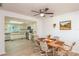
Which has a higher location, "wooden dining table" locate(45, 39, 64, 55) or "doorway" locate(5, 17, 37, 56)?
"doorway" locate(5, 17, 37, 56)

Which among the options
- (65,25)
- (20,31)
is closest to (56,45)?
(65,25)

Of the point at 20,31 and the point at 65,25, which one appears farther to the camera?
the point at 65,25

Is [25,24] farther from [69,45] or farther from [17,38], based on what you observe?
[69,45]

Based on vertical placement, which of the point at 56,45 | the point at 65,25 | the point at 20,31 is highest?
the point at 65,25

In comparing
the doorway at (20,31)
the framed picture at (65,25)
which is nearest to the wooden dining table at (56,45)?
the framed picture at (65,25)

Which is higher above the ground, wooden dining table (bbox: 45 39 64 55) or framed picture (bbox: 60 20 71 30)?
framed picture (bbox: 60 20 71 30)

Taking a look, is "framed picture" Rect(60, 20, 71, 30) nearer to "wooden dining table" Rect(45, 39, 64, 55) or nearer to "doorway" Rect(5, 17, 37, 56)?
"wooden dining table" Rect(45, 39, 64, 55)

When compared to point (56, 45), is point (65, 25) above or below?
above

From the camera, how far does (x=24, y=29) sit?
2.51 m

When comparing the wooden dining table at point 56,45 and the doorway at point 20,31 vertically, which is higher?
the doorway at point 20,31

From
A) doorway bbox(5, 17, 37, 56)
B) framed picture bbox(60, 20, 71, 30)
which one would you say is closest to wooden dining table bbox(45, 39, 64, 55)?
framed picture bbox(60, 20, 71, 30)

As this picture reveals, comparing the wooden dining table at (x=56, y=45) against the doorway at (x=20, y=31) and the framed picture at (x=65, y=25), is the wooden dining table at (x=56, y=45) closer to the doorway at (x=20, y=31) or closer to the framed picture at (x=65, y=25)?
the framed picture at (x=65, y=25)

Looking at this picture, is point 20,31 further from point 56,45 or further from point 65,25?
point 65,25

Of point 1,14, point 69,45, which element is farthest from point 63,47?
point 1,14
